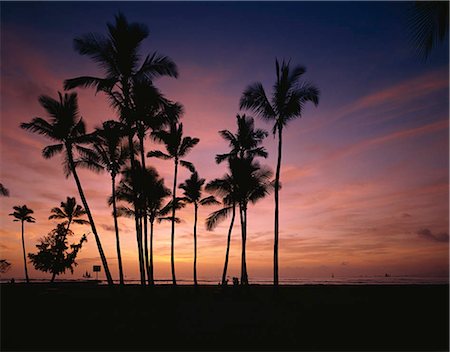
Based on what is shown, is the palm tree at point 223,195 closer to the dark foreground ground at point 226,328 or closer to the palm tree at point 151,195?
the palm tree at point 151,195

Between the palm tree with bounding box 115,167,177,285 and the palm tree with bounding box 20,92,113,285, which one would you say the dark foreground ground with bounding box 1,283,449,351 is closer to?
the palm tree with bounding box 20,92,113,285

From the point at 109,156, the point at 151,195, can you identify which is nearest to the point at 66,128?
the point at 109,156

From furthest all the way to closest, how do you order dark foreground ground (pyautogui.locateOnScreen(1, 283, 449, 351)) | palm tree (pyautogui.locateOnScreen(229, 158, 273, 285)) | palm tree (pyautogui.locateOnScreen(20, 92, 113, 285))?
palm tree (pyautogui.locateOnScreen(229, 158, 273, 285)) < palm tree (pyautogui.locateOnScreen(20, 92, 113, 285)) < dark foreground ground (pyautogui.locateOnScreen(1, 283, 449, 351))

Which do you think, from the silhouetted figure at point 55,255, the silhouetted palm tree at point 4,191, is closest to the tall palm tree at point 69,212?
the silhouetted figure at point 55,255

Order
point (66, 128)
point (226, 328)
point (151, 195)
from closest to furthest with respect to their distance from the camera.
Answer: point (226, 328) → point (66, 128) → point (151, 195)

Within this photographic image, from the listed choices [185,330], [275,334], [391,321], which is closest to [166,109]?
[185,330]

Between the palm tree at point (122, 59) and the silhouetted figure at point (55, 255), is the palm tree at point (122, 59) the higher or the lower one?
the higher one

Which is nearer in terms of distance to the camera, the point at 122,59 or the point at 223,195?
the point at 122,59

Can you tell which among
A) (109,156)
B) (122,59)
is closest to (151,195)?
(109,156)

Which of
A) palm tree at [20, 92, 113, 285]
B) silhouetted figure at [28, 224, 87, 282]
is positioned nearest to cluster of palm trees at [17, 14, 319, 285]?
palm tree at [20, 92, 113, 285]

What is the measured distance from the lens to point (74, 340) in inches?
344

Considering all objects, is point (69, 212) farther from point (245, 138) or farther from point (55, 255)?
point (245, 138)

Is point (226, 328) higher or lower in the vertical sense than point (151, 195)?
lower

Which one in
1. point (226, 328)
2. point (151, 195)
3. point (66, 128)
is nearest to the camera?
point (226, 328)
